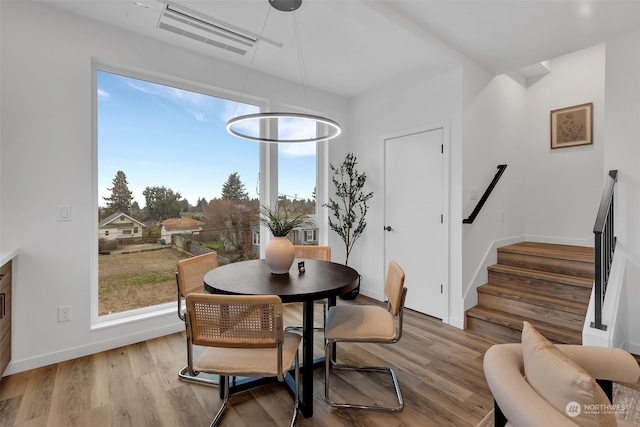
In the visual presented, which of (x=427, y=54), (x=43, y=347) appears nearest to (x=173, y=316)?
(x=43, y=347)

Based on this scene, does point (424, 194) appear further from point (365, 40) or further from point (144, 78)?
Result: point (144, 78)

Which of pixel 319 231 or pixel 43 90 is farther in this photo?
pixel 319 231

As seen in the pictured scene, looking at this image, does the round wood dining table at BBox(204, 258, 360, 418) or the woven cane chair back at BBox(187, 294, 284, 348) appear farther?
the round wood dining table at BBox(204, 258, 360, 418)

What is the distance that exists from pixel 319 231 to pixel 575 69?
3794 mm

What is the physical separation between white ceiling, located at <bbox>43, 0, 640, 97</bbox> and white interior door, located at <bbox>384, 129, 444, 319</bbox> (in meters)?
0.86

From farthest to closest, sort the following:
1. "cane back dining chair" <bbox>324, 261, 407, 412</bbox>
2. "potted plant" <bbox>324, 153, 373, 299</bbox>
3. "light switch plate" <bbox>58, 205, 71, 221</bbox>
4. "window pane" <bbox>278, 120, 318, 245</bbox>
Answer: "potted plant" <bbox>324, 153, 373, 299</bbox> < "window pane" <bbox>278, 120, 318, 245</bbox> < "light switch plate" <bbox>58, 205, 71, 221</bbox> < "cane back dining chair" <bbox>324, 261, 407, 412</bbox>

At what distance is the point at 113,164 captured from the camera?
2744 millimetres

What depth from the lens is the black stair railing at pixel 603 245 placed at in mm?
2027

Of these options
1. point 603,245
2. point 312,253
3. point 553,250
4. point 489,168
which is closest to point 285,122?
point 312,253

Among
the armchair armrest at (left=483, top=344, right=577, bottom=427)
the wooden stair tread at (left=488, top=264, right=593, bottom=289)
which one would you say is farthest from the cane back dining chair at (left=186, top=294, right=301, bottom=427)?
the wooden stair tread at (left=488, top=264, right=593, bottom=289)

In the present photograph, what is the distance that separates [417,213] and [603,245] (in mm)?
1633

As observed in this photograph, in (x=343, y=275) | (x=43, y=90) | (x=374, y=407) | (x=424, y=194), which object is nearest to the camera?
(x=374, y=407)

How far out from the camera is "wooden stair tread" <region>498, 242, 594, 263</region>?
303cm
